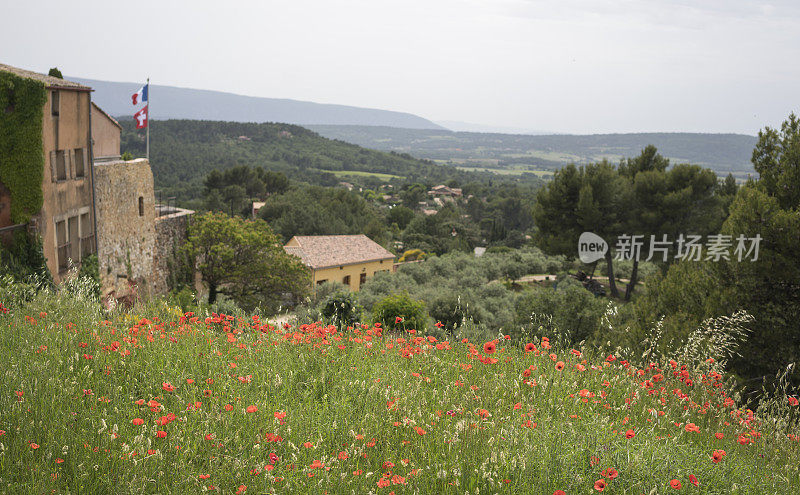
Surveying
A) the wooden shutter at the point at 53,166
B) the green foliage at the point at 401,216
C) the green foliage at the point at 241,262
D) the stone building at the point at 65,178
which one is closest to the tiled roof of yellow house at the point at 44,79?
the stone building at the point at 65,178

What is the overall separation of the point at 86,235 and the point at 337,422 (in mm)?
13460

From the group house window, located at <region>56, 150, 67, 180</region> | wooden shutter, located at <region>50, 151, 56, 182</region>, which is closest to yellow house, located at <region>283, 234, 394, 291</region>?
house window, located at <region>56, 150, 67, 180</region>

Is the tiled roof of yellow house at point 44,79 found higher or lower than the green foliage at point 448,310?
higher

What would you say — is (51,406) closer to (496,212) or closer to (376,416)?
(376,416)

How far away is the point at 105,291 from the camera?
50.8ft

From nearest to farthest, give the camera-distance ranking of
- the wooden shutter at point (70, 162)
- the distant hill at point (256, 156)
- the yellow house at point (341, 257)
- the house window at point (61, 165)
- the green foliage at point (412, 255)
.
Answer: the house window at point (61, 165) → the wooden shutter at point (70, 162) → the yellow house at point (341, 257) → the green foliage at point (412, 255) → the distant hill at point (256, 156)

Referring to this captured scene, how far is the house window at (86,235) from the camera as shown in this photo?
45.7 feet

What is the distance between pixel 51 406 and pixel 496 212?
81197 millimetres

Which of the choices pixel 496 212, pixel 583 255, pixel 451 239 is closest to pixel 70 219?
pixel 583 255

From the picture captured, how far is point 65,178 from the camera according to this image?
43.1 ft

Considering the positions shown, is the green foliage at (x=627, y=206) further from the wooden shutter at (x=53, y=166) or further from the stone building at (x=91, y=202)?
the wooden shutter at (x=53, y=166)

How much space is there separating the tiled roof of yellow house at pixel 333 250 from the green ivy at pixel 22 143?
20822 millimetres

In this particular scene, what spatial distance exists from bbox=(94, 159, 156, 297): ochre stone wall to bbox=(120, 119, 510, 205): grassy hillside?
2060 inches

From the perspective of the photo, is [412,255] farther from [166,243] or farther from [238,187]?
[166,243]
